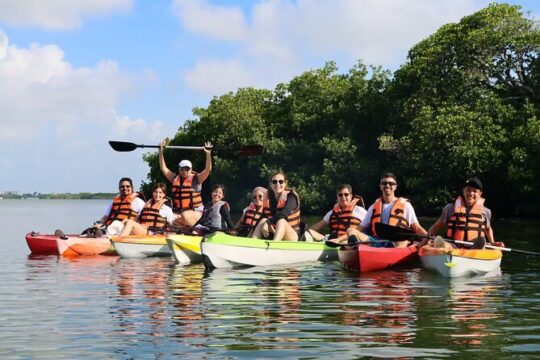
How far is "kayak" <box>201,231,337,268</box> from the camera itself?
13328 mm

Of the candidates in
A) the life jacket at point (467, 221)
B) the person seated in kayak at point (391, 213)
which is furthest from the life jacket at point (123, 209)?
the life jacket at point (467, 221)

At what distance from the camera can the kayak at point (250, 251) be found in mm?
13328

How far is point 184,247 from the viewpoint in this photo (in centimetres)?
1445

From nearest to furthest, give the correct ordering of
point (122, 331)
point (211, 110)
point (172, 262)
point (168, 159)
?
point (122, 331) → point (172, 262) → point (211, 110) → point (168, 159)

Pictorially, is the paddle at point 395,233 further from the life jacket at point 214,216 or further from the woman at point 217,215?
the life jacket at point 214,216

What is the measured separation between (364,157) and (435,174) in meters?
10.0

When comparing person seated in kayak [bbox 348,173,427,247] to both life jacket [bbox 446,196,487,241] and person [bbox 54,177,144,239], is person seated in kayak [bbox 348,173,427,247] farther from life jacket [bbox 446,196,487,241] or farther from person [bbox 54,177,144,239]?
person [bbox 54,177,144,239]

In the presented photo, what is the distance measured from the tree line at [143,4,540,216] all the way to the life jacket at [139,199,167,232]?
6264mm

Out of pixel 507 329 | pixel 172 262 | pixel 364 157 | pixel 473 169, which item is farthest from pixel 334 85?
pixel 507 329

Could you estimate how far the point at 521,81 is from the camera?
3428 centimetres

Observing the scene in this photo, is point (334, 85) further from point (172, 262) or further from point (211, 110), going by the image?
point (172, 262)

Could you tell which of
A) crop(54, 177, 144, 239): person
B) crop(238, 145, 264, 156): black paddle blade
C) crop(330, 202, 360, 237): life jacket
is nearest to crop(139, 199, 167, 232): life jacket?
crop(54, 177, 144, 239): person

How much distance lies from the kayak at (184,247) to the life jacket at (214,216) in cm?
92

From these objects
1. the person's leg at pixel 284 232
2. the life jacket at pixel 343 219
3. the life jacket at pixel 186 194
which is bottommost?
the person's leg at pixel 284 232
